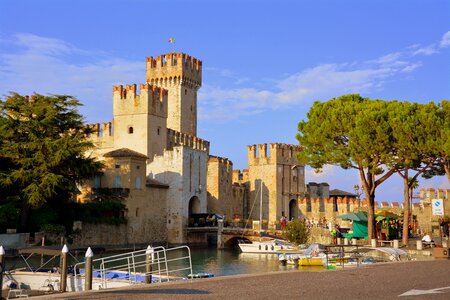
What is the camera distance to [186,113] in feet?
217

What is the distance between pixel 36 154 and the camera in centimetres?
3812

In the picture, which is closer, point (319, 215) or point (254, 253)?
point (254, 253)

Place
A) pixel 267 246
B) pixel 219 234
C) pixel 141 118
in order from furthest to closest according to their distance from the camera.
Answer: pixel 141 118 → pixel 219 234 → pixel 267 246

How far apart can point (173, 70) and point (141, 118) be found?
519 inches

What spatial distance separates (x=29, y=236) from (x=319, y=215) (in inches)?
1256

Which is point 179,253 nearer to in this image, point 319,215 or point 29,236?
point 29,236

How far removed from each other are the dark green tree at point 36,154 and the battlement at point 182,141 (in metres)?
15.7

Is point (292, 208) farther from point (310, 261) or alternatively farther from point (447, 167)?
point (310, 261)

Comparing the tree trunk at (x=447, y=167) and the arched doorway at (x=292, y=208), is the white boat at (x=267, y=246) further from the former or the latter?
the arched doorway at (x=292, y=208)

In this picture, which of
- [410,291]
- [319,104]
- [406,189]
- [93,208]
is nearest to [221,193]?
[93,208]

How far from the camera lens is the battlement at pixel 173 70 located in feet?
214

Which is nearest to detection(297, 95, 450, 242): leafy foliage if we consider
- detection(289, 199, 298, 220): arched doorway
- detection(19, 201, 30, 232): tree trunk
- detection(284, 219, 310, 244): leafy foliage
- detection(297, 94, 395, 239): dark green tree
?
detection(297, 94, 395, 239): dark green tree

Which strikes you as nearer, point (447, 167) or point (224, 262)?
point (447, 167)

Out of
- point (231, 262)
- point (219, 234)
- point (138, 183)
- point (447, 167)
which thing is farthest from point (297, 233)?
point (447, 167)
